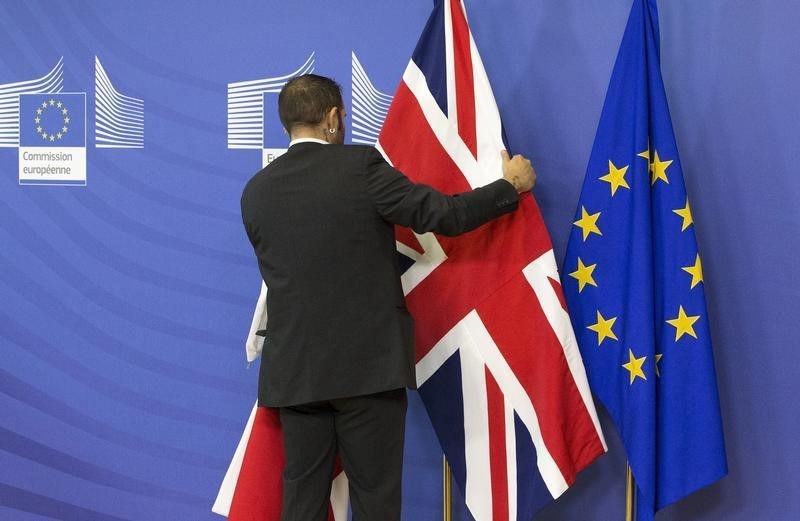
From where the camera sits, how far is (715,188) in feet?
6.81

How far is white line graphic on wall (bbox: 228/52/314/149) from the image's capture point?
91.8 inches

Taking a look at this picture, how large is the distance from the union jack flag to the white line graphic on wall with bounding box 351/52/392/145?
10.6 inches

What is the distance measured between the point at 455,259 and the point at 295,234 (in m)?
0.45

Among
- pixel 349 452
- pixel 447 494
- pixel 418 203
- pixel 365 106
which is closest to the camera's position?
pixel 418 203

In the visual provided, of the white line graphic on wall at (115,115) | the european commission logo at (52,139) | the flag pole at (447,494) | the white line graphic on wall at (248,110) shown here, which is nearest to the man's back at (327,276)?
the flag pole at (447,494)

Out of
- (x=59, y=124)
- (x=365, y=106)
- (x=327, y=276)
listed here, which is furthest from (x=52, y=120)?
(x=327, y=276)

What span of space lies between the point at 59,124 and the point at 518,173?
1481mm

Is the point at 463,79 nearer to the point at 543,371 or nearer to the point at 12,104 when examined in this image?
the point at 543,371

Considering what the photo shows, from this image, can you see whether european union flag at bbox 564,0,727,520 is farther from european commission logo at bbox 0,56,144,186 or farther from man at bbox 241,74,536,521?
european commission logo at bbox 0,56,144,186

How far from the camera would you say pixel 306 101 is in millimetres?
1726

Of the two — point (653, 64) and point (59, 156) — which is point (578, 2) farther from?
point (59, 156)

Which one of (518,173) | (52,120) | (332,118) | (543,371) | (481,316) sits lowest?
(543,371)

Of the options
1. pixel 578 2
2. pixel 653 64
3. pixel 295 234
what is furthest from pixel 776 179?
pixel 295 234

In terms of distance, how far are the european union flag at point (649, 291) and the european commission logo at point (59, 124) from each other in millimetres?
1404
